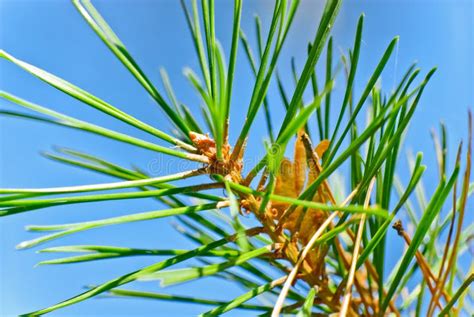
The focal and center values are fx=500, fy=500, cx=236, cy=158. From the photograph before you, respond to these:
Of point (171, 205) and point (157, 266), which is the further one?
point (171, 205)

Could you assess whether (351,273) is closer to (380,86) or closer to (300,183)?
(300,183)

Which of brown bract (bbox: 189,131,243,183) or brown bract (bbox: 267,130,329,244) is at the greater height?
brown bract (bbox: 189,131,243,183)

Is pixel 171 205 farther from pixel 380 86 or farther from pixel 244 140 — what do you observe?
pixel 380 86

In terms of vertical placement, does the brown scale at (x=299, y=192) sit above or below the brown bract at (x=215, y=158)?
below

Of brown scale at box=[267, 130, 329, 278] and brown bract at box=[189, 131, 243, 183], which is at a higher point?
brown bract at box=[189, 131, 243, 183]

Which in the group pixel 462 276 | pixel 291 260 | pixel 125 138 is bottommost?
pixel 462 276

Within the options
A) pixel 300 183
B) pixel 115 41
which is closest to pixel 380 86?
pixel 300 183

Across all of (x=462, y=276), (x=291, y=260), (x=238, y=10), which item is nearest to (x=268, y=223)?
(x=291, y=260)

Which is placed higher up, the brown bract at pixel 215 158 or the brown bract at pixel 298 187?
the brown bract at pixel 215 158

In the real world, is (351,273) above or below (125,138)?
below
